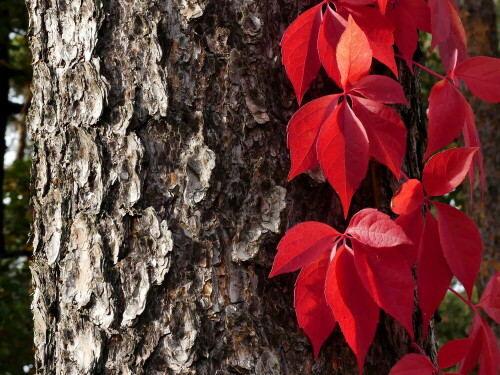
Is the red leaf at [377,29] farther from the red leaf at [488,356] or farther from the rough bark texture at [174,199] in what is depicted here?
the red leaf at [488,356]

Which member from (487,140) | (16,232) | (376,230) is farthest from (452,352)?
(16,232)

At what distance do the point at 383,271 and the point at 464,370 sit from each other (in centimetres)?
23

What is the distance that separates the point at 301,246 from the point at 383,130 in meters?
0.17

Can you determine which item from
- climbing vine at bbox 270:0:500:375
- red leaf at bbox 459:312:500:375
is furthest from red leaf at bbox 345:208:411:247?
red leaf at bbox 459:312:500:375

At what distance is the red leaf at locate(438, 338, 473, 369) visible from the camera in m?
0.81

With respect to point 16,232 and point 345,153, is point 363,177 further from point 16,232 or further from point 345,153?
point 16,232

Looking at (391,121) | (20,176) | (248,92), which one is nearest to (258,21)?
(248,92)

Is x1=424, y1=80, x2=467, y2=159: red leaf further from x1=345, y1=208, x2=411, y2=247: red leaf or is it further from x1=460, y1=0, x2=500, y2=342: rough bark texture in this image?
x1=460, y1=0, x2=500, y2=342: rough bark texture

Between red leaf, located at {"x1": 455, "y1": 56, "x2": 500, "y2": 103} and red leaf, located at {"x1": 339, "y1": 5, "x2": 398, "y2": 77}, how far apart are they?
9cm

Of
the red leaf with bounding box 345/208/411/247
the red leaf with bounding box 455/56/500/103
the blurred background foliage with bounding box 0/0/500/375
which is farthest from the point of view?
the blurred background foliage with bounding box 0/0/500/375

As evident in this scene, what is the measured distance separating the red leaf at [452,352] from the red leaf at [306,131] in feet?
1.06

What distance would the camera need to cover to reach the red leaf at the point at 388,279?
68 centimetres

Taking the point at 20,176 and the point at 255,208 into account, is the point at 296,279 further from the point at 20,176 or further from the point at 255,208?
the point at 20,176

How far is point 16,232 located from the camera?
4.22 m
